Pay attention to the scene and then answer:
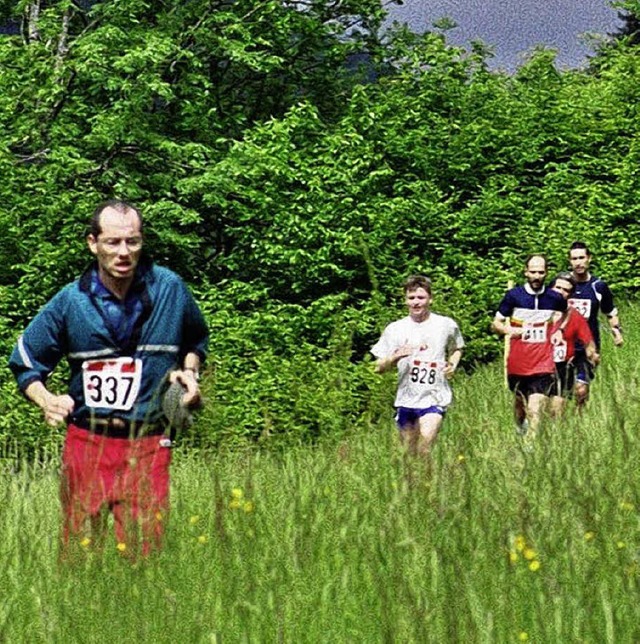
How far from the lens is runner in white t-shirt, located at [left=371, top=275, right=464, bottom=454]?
33.9ft

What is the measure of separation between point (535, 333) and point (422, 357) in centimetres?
197

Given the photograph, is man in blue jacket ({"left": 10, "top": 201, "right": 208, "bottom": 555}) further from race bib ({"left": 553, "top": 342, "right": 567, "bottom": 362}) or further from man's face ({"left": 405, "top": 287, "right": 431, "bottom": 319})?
race bib ({"left": 553, "top": 342, "right": 567, "bottom": 362})

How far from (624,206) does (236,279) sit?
676 centimetres

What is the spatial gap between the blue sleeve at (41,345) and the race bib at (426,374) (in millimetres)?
5125

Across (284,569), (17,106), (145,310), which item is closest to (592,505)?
(284,569)

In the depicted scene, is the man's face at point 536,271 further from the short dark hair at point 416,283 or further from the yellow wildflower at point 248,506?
the yellow wildflower at point 248,506

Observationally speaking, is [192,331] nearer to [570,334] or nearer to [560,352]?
[560,352]

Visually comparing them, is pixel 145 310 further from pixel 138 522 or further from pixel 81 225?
pixel 81 225

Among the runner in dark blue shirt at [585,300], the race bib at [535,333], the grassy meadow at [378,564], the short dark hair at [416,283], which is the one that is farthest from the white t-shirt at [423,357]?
the grassy meadow at [378,564]

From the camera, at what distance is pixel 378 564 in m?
2.93

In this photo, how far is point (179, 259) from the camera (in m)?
24.9

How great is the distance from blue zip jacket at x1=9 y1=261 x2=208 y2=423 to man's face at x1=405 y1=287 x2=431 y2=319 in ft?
16.0

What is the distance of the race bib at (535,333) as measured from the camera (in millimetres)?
11992

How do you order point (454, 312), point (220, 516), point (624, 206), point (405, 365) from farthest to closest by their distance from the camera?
point (624, 206) → point (454, 312) → point (405, 365) → point (220, 516)
